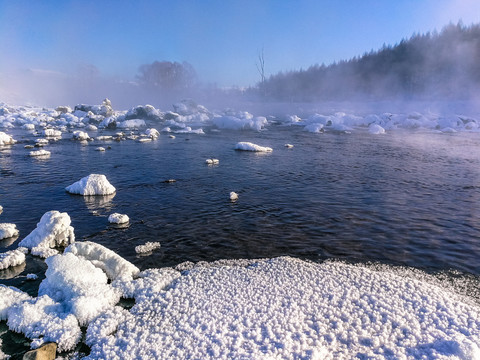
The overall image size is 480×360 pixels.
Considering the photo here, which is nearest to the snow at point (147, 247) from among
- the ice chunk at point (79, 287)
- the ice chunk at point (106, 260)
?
the ice chunk at point (106, 260)

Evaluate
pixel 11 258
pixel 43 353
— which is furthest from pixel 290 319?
pixel 11 258

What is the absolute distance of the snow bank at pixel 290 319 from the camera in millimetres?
5367

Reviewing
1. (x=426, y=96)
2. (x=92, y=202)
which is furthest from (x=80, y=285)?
(x=426, y=96)

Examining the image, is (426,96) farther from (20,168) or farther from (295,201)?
(20,168)

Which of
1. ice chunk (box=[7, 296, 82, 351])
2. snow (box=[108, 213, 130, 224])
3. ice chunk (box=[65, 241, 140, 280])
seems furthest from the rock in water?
snow (box=[108, 213, 130, 224])

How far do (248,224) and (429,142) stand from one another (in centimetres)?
3052

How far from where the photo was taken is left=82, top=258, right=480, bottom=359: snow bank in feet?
17.6

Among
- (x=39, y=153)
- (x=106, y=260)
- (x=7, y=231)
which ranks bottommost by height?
(x=106, y=260)

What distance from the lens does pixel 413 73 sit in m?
83.8

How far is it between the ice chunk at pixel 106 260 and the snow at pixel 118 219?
2605 mm

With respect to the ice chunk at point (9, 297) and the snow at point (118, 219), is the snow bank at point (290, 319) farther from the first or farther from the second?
the snow at point (118, 219)

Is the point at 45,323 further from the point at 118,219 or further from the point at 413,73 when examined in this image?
the point at 413,73

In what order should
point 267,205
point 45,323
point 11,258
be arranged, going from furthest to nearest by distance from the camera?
point 267,205 → point 11,258 → point 45,323

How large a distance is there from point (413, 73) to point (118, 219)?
93554 mm
